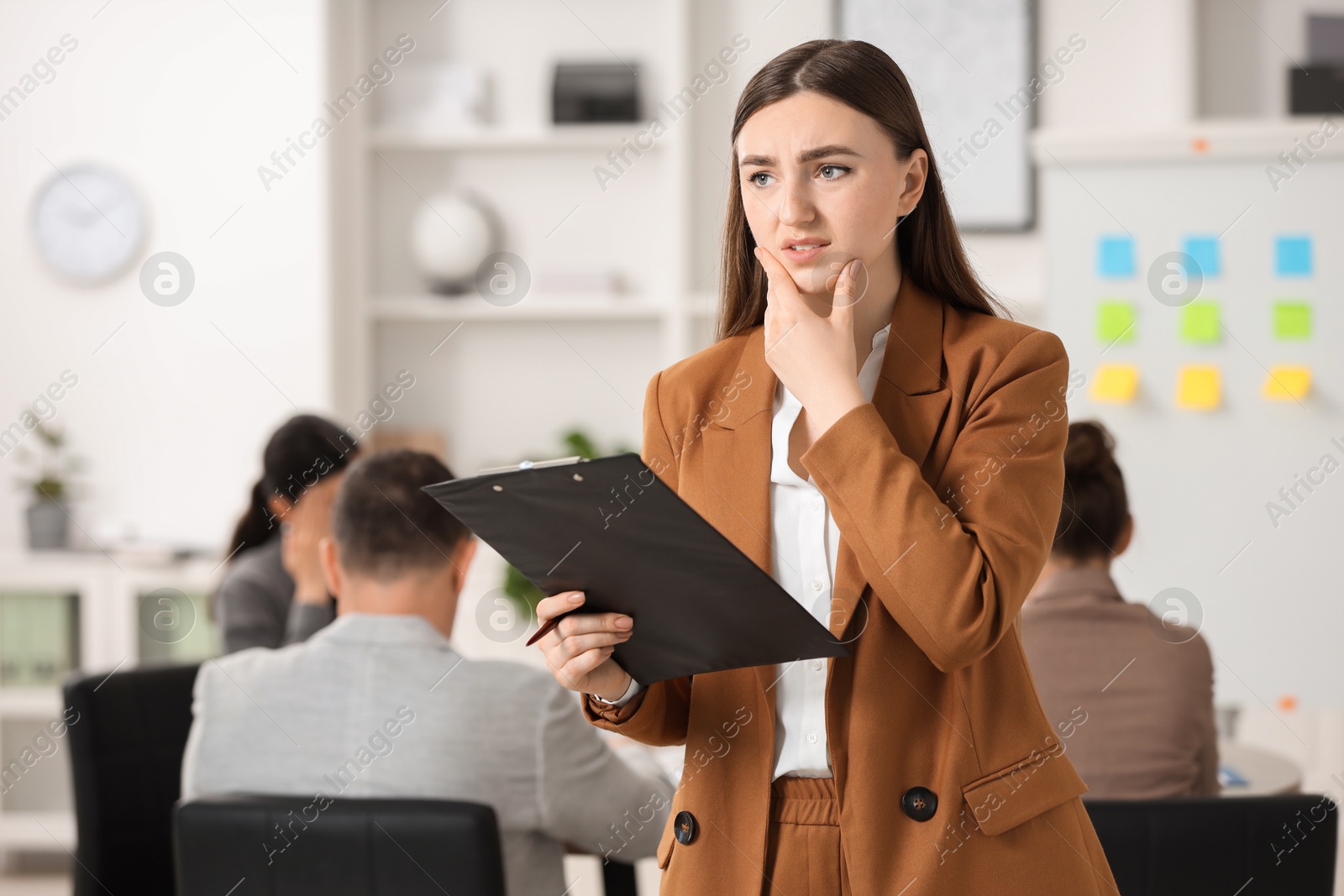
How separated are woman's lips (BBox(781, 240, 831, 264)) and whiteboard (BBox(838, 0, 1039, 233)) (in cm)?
317

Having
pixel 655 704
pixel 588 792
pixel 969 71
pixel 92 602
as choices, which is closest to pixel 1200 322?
pixel 969 71

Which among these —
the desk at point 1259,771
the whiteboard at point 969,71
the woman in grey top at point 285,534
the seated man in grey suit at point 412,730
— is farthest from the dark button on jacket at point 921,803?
the whiteboard at point 969,71

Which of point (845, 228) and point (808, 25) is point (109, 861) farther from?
point (808, 25)

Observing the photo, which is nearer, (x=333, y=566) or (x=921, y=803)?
(x=921, y=803)

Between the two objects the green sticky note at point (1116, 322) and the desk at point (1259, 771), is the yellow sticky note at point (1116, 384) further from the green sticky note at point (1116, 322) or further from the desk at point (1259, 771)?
the desk at point (1259, 771)

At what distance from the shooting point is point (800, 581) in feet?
3.68

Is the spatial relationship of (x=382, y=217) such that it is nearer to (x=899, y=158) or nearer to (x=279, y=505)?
(x=279, y=505)

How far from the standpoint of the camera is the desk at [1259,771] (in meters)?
2.24

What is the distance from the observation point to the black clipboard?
0.92 meters

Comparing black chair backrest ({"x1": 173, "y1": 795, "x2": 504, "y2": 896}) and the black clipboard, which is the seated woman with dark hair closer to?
black chair backrest ({"x1": 173, "y1": 795, "x2": 504, "y2": 896})

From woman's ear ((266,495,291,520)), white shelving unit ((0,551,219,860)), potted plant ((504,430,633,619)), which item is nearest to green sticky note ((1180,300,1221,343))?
potted plant ((504,430,633,619))

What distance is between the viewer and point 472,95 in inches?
173

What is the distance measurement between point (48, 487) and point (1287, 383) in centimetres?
392

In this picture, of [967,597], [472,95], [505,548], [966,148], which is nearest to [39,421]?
[472,95]
